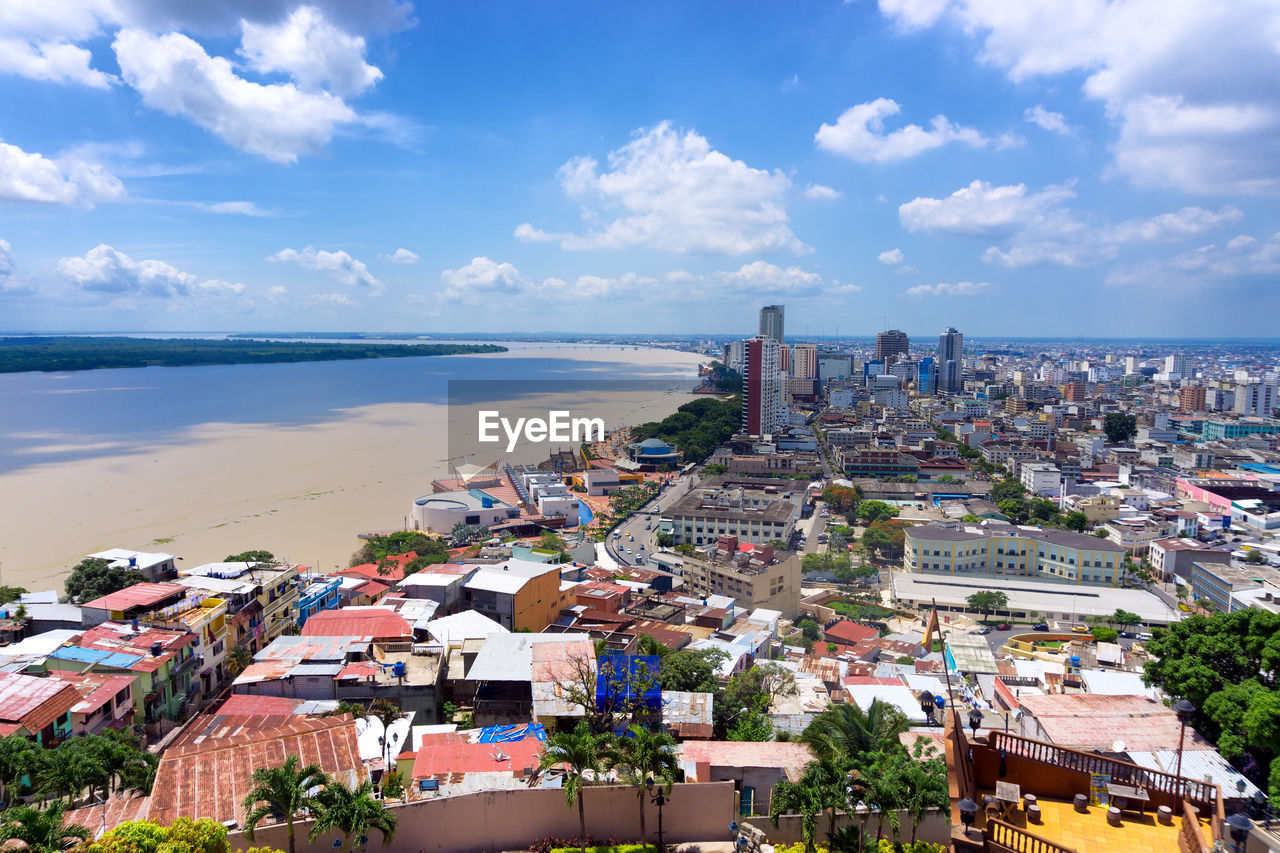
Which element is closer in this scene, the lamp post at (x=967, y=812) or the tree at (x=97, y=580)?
the lamp post at (x=967, y=812)

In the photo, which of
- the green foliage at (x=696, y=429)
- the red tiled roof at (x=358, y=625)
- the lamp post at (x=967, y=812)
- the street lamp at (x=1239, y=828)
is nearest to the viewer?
the lamp post at (x=967, y=812)

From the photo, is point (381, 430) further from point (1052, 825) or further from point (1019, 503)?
point (1052, 825)

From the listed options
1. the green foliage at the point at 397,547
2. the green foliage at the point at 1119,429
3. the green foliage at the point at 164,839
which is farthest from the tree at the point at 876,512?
the green foliage at the point at 1119,429

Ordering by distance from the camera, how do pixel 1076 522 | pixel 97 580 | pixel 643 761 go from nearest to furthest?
pixel 643 761, pixel 97 580, pixel 1076 522

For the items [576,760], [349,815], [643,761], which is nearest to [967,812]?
[643,761]

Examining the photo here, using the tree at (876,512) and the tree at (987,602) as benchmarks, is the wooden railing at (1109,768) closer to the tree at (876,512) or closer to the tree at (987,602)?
the tree at (987,602)

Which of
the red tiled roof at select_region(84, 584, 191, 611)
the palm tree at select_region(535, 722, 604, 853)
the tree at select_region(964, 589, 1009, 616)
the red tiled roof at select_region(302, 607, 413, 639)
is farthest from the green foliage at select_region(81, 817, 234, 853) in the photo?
the tree at select_region(964, 589, 1009, 616)

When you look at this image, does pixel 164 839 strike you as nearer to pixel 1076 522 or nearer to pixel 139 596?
pixel 139 596

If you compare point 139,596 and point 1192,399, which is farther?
point 1192,399
